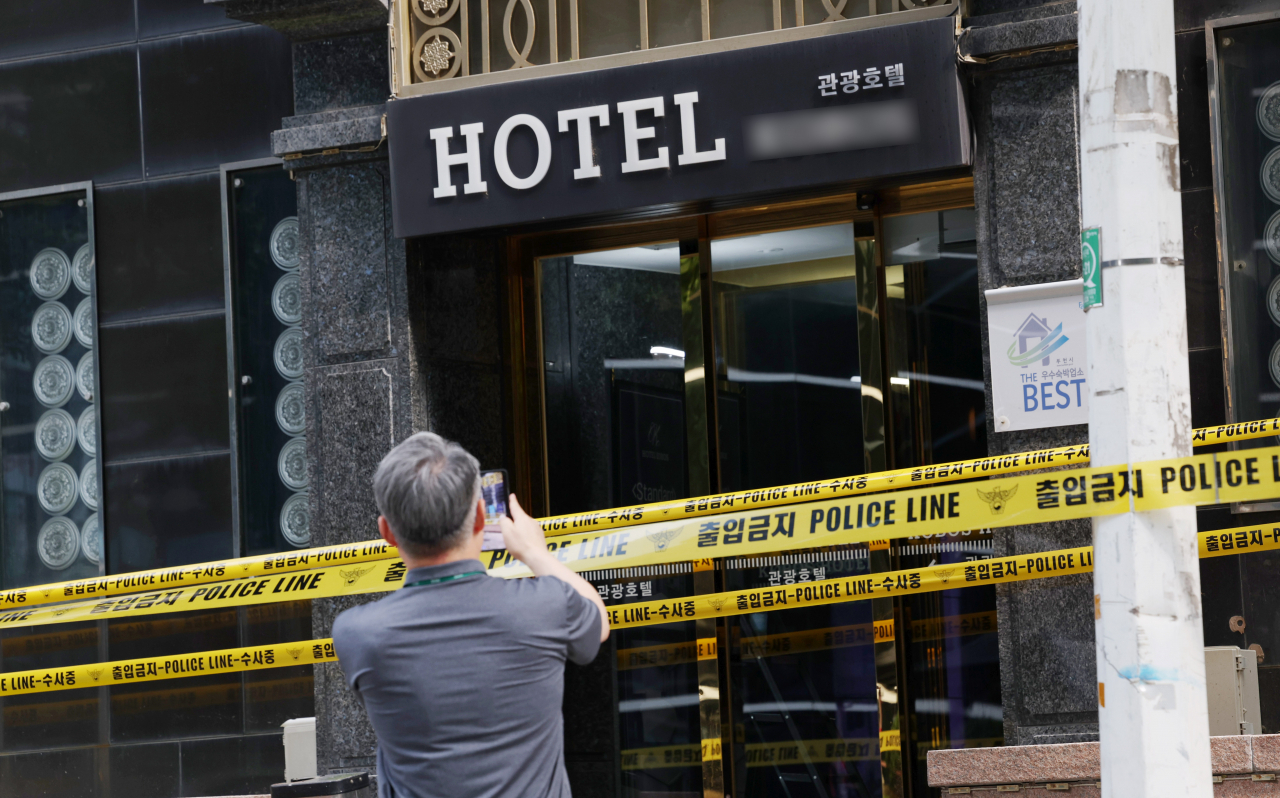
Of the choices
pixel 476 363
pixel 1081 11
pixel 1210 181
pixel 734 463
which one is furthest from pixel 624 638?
pixel 1081 11

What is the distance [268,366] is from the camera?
350 inches

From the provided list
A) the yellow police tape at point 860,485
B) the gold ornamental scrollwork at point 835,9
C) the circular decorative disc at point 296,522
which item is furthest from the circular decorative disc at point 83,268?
the gold ornamental scrollwork at point 835,9

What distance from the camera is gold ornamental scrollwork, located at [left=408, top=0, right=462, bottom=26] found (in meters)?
7.59

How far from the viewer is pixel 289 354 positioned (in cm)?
886

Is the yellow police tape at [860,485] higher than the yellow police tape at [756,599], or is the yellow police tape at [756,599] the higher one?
the yellow police tape at [860,485]

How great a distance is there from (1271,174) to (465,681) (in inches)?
226

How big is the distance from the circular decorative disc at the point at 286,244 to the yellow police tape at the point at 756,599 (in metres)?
3.07

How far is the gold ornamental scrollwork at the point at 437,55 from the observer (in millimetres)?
7539

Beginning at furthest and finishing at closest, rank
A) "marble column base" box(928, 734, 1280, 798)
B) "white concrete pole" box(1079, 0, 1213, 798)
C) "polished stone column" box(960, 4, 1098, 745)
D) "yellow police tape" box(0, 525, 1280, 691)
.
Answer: "polished stone column" box(960, 4, 1098, 745) → "yellow police tape" box(0, 525, 1280, 691) → "marble column base" box(928, 734, 1280, 798) → "white concrete pole" box(1079, 0, 1213, 798)

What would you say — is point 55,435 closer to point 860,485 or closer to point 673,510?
point 673,510

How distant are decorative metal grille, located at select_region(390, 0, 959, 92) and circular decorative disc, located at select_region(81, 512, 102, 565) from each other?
12.4 feet

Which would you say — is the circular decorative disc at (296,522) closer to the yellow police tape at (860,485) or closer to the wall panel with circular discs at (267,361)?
the wall panel with circular discs at (267,361)

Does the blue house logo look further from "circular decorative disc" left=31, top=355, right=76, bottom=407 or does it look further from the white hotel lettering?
"circular decorative disc" left=31, top=355, right=76, bottom=407

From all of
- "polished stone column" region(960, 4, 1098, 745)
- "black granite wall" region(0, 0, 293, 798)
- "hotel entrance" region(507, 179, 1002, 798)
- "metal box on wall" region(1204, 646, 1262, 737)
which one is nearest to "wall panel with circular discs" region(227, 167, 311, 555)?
"black granite wall" region(0, 0, 293, 798)
